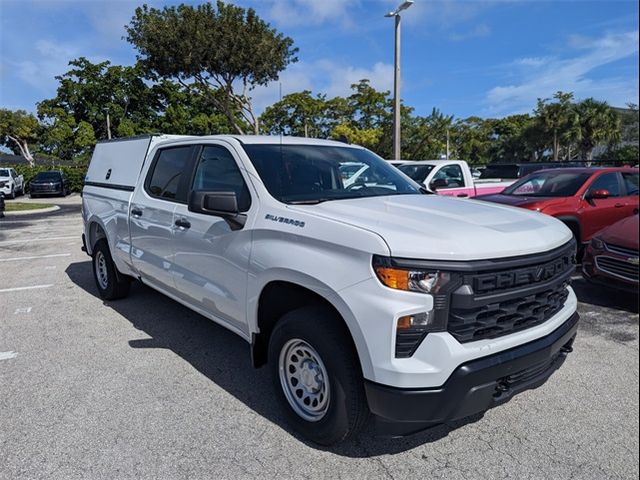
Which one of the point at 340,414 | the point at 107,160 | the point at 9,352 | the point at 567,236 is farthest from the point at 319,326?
the point at 107,160

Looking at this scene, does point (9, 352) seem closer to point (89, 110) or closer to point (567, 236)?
point (567, 236)

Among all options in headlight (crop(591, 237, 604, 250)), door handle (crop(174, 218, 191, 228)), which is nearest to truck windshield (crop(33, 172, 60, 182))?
door handle (crop(174, 218, 191, 228))

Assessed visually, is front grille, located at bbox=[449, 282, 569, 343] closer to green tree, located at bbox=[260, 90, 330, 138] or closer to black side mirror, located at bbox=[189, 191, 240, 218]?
black side mirror, located at bbox=[189, 191, 240, 218]

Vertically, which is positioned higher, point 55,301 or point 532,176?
point 532,176

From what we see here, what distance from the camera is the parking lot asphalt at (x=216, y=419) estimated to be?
105 inches

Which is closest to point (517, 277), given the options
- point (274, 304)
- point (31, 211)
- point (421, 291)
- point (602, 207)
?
point (421, 291)

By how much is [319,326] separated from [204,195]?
1195 mm

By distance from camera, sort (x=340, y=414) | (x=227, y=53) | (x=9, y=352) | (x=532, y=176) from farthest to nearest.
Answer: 1. (x=227, y=53)
2. (x=532, y=176)
3. (x=9, y=352)
4. (x=340, y=414)

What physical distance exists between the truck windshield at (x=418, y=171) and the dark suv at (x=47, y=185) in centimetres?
2147

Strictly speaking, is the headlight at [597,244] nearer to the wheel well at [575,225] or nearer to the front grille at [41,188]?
the wheel well at [575,225]

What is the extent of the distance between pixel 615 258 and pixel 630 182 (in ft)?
11.7

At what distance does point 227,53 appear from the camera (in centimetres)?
2498

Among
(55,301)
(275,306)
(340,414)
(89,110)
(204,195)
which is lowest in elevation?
(55,301)

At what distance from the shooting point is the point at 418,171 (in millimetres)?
11383
